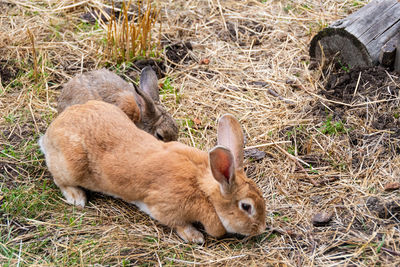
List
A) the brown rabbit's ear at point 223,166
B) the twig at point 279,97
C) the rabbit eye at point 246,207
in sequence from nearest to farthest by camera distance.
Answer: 1. the brown rabbit's ear at point 223,166
2. the rabbit eye at point 246,207
3. the twig at point 279,97

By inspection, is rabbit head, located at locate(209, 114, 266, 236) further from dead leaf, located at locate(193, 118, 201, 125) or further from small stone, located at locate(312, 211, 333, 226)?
dead leaf, located at locate(193, 118, 201, 125)

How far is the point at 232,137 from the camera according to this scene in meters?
4.07

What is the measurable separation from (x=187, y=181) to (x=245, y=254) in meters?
0.69

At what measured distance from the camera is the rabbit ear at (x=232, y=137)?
13.3ft

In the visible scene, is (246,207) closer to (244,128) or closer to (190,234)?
(190,234)

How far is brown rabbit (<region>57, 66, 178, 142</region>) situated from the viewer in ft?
17.0

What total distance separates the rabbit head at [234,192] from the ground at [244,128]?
0.64ft

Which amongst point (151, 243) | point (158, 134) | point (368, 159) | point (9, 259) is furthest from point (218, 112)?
point (9, 259)

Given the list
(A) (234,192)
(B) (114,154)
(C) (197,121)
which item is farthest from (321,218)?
(C) (197,121)

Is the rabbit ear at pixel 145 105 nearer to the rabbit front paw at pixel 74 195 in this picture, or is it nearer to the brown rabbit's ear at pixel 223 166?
the rabbit front paw at pixel 74 195

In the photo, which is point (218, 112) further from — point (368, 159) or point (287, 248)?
point (287, 248)

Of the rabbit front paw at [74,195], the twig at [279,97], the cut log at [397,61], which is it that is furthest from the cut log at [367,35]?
the rabbit front paw at [74,195]

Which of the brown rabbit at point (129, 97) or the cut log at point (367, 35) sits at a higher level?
the cut log at point (367, 35)

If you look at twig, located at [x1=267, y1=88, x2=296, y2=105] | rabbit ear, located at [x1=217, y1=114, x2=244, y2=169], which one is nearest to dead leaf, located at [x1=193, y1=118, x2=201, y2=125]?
twig, located at [x1=267, y1=88, x2=296, y2=105]
